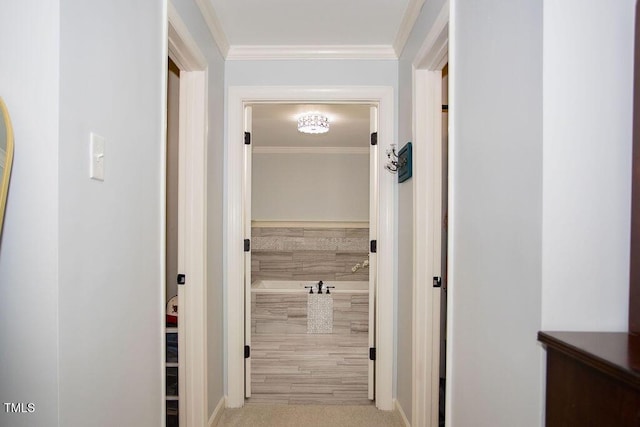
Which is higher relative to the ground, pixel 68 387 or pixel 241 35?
pixel 241 35

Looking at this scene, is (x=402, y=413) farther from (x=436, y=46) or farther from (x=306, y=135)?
(x=306, y=135)

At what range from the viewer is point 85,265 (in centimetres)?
109

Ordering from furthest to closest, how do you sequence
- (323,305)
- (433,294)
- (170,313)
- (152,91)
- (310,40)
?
(323,305)
(310,40)
(170,313)
(433,294)
(152,91)

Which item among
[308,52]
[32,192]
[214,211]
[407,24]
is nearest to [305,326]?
[214,211]

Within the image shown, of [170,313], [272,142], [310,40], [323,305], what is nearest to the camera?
[170,313]

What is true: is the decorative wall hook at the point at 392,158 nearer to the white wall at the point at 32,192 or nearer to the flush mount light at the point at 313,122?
the flush mount light at the point at 313,122

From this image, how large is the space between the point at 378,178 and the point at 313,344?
7.30 feet

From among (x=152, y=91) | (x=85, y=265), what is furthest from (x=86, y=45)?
(x=85, y=265)

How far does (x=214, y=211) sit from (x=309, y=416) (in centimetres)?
146

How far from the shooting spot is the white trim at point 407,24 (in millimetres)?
2145

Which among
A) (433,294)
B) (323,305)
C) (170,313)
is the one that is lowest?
(323,305)

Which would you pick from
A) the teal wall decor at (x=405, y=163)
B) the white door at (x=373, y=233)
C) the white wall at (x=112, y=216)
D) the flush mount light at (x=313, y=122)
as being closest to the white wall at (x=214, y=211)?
the white wall at (x=112, y=216)

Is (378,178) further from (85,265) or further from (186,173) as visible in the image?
(85,265)

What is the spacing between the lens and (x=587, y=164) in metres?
1.00
